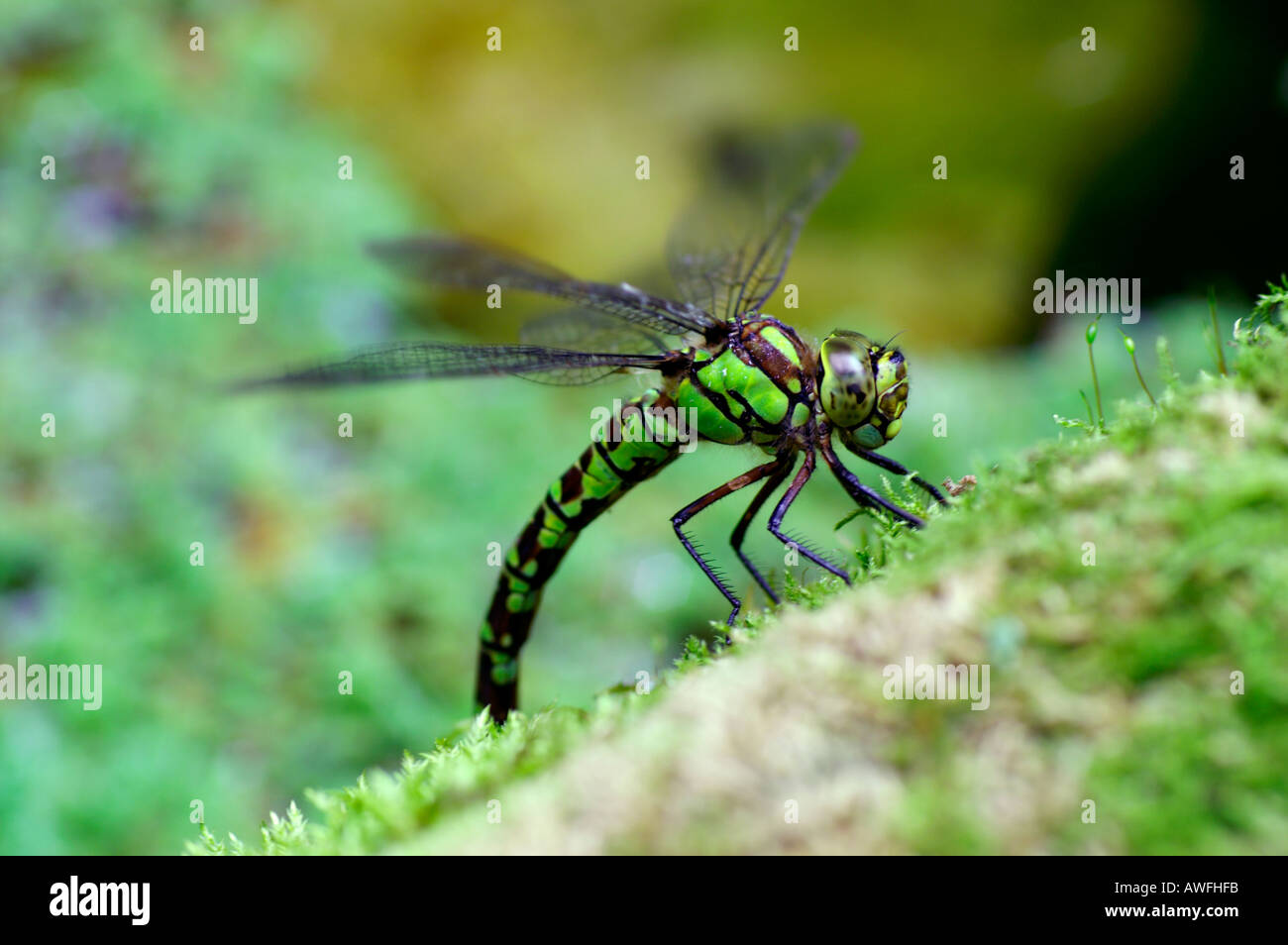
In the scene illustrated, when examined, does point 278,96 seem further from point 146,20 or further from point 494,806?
point 494,806

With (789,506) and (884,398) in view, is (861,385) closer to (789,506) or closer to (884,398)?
(884,398)

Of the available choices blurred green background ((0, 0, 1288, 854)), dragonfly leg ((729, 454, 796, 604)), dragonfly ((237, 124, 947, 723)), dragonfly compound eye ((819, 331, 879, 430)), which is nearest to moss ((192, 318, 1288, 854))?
blurred green background ((0, 0, 1288, 854))

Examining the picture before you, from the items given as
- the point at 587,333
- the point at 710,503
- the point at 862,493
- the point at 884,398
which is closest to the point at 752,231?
the point at 587,333

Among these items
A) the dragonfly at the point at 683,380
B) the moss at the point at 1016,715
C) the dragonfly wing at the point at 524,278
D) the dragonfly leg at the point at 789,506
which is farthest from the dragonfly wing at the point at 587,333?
the moss at the point at 1016,715

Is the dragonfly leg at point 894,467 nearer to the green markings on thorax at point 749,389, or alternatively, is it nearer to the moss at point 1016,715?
the green markings on thorax at point 749,389

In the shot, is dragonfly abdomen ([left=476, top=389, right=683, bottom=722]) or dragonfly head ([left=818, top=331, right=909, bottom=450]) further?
dragonfly abdomen ([left=476, top=389, right=683, bottom=722])

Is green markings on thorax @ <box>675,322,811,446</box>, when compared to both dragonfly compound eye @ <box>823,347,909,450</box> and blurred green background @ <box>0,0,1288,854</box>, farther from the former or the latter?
blurred green background @ <box>0,0,1288,854</box>
